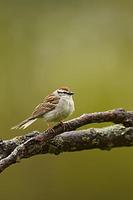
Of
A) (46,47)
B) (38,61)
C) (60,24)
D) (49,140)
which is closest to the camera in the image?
(49,140)

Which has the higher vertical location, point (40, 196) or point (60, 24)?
point (60, 24)

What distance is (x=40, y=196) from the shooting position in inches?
176

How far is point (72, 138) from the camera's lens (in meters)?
3.17

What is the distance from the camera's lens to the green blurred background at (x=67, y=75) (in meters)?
4.48

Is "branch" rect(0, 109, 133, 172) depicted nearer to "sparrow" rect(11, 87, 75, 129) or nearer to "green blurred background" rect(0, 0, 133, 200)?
"sparrow" rect(11, 87, 75, 129)

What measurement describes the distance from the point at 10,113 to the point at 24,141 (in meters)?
1.54

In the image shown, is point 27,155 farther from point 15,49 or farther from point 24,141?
point 15,49

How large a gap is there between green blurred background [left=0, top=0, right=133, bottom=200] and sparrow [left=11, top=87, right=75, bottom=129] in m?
0.98

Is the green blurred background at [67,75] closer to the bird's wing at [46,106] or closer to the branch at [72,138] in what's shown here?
the bird's wing at [46,106]

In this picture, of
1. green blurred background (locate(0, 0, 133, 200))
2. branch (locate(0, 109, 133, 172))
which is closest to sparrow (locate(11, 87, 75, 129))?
branch (locate(0, 109, 133, 172))

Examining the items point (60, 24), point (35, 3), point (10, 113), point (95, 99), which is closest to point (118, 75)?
point (95, 99)

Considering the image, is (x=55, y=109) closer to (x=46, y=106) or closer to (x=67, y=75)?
(x=46, y=106)

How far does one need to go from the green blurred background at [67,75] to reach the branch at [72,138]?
3.88 ft

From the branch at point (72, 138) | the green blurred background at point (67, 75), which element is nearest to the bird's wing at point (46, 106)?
the branch at point (72, 138)
